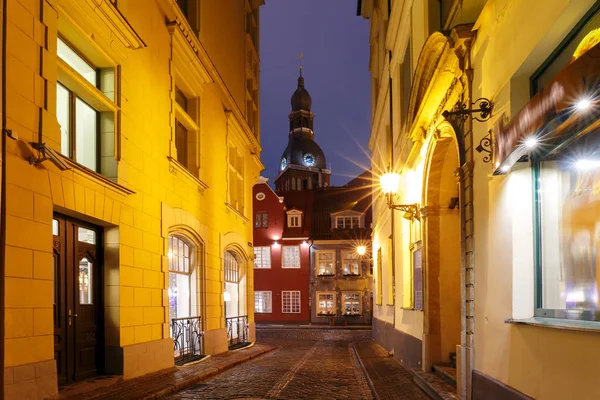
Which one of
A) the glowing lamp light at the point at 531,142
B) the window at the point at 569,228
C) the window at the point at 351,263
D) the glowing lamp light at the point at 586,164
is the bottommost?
the window at the point at 351,263

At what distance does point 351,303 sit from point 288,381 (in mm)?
28143

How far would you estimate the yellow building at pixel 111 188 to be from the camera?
7273 mm

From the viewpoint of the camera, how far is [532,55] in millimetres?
5559

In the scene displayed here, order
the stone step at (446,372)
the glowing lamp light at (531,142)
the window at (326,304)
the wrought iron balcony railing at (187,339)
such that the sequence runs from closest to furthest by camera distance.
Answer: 1. the glowing lamp light at (531,142)
2. the stone step at (446,372)
3. the wrought iron balcony railing at (187,339)
4. the window at (326,304)

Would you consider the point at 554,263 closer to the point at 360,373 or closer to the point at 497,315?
the point at 497,315

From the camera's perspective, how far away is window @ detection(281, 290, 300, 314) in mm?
40031

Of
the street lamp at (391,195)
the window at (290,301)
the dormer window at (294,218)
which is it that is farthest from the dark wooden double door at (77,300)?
the dormer window at (294,218)

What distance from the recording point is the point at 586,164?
489cm

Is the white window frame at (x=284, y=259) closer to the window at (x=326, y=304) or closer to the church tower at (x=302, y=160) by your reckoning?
the window at (x=326, y=304)

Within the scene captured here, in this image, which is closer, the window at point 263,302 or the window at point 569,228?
the window at point 569,228

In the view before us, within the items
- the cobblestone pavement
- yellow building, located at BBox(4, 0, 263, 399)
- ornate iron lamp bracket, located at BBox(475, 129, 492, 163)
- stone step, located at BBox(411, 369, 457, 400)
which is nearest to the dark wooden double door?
yellow building, located at BBox(4, 0, 263, 399)

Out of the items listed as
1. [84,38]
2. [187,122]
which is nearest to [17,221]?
[84,38]

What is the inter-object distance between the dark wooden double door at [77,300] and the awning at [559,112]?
6522 mm

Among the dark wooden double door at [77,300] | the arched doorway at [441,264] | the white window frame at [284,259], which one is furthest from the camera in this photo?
the white window frame at [284,259]
